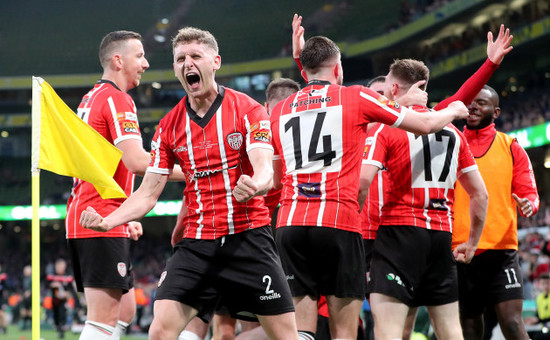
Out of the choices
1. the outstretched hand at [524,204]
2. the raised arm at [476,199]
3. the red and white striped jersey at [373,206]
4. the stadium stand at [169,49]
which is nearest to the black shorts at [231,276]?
the red and white striped jersey at [373,206]

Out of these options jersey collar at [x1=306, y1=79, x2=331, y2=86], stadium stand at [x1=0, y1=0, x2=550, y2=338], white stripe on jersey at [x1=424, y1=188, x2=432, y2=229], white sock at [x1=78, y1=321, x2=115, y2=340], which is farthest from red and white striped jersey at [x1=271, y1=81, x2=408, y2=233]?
stadium stand at [x1=0, y1=0, x2=550, y2=338]

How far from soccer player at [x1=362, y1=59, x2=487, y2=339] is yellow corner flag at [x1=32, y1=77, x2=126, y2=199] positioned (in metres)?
1.75

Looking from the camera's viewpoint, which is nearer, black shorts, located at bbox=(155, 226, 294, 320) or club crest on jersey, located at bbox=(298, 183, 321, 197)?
black shorts, located at bbox=(155, 226, 294, 320)

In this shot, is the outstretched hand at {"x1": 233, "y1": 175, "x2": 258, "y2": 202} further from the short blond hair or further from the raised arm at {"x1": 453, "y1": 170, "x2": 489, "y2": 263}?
the raised arm at {"x1": 453, "y1": 170, "x2": 489, "y2": 263}

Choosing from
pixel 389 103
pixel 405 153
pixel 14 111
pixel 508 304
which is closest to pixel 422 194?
pixel 405 153

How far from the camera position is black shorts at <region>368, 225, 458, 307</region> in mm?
4402

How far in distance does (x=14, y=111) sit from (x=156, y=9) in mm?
8285

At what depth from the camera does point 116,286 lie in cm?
457

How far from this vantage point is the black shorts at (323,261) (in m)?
3.97

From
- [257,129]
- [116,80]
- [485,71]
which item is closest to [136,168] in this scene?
[116,80]

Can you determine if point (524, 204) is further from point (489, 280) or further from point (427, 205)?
point (427, 205)

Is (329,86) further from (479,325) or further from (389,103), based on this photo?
(479,325)

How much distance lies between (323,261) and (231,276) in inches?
28.4

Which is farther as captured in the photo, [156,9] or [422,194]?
[156,9]
